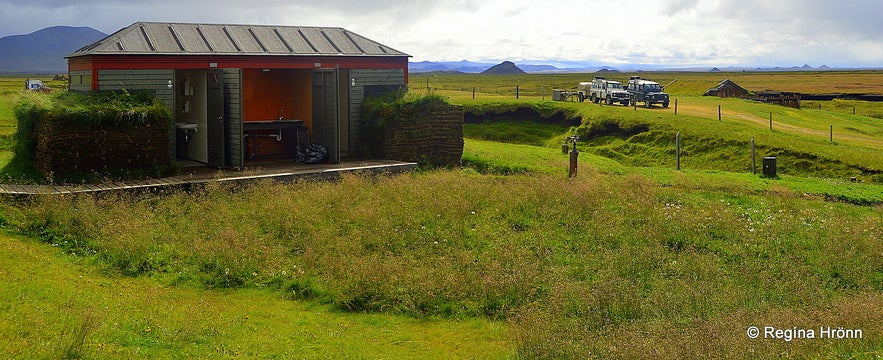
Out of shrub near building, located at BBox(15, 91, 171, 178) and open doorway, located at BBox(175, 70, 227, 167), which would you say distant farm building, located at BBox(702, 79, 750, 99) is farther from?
shrub near building, located at BBox(15, 91, 171, 178)

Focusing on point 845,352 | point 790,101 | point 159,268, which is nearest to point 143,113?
point 159,268

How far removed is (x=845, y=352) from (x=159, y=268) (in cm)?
1001

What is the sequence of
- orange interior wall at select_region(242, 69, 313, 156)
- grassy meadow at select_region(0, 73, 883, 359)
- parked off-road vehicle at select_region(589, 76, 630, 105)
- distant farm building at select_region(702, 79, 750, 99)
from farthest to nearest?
distant farm building at select_region(702, 79, 750, 99) → parked off-road vehicle at select_region(589, 76, 630, 105) → orange interior wall at select_region(242, 69, 313, 156) → grassy meadow at select_region(0, 73, 883, 359)

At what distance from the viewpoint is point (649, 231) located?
15.7 metres

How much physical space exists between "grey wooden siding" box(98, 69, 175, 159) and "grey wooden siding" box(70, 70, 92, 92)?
0.62m

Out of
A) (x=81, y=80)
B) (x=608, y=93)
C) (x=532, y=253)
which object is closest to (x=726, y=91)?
(x=608, y=93)

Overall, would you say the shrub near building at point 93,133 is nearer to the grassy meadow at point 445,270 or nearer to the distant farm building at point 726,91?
the grassy meadow at point 445,270

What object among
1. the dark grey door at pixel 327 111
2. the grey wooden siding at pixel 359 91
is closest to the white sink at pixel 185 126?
the dark grey door at pixel 327 111

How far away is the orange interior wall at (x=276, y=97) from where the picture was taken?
2409 centimetres

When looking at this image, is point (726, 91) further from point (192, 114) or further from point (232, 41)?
point (192, 114)

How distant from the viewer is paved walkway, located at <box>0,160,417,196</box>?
56.0 feet

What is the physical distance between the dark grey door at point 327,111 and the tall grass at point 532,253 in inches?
140

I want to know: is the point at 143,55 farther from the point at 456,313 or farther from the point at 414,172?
the point at 456,313

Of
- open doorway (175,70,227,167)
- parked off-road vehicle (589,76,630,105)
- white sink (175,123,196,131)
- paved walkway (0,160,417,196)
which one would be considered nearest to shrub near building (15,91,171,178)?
paved walkway (0,160,417,196)
